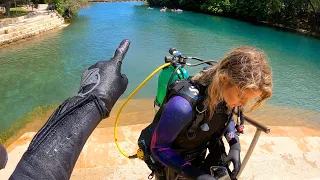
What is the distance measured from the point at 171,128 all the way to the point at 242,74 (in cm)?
51

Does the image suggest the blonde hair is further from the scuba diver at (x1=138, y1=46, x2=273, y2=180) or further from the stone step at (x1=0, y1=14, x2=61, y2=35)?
the stone step at (x1=0, y1=14, x2=61, y2=35)

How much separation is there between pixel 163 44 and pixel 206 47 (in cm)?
273

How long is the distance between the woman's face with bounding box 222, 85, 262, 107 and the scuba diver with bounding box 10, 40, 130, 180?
2.54 ft

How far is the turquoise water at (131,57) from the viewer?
31.1 ft

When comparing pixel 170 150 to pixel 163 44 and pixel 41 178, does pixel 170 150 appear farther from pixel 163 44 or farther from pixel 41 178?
pixel 163 44

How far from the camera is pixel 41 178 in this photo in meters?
0.67

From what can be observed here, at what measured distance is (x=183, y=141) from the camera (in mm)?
Result: 1788

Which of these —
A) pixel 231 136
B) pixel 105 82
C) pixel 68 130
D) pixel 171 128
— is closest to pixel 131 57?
pixel 231 136

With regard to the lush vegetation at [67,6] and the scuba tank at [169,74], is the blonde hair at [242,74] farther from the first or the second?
the lush vegetation at [67,6]

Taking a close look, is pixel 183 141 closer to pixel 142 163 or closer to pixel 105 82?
pixel 105 82

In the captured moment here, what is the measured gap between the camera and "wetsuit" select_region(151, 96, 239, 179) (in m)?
1.58

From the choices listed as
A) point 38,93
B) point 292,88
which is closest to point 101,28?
point 38,93

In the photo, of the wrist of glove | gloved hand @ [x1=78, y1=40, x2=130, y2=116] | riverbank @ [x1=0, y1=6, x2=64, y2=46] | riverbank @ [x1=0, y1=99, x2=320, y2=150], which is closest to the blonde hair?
the wrist of glove

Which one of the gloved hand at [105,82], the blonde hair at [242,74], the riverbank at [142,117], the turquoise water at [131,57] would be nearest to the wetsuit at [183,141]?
the blonde hair at [242,74]
